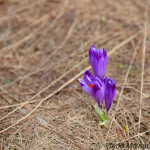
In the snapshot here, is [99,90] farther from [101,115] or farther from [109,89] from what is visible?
[101,115]

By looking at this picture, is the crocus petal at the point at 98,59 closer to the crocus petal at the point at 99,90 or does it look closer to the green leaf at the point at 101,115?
the crocus petal at the point at 99,90

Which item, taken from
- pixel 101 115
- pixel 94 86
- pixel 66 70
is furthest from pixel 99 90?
pixel 66 70

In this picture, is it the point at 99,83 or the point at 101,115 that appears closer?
the point at 99,83

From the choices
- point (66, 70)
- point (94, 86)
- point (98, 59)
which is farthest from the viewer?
point (66, 70)

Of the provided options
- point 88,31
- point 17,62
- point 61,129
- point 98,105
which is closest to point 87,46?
point 88,31

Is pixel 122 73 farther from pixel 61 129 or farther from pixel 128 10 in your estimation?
pixel 128 10

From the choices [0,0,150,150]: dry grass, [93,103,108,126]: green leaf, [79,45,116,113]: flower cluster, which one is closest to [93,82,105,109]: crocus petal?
[79,45,116,113]: flower cluster

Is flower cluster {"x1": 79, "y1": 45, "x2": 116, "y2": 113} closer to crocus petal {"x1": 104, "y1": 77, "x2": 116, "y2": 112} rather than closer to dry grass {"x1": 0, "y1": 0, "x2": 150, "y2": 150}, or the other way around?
crocus petal {"x1": 104, "y1": 77, "x2": 116, "y2": 112}

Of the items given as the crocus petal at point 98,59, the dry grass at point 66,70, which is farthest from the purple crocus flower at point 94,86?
the dry grass at point 66,70
